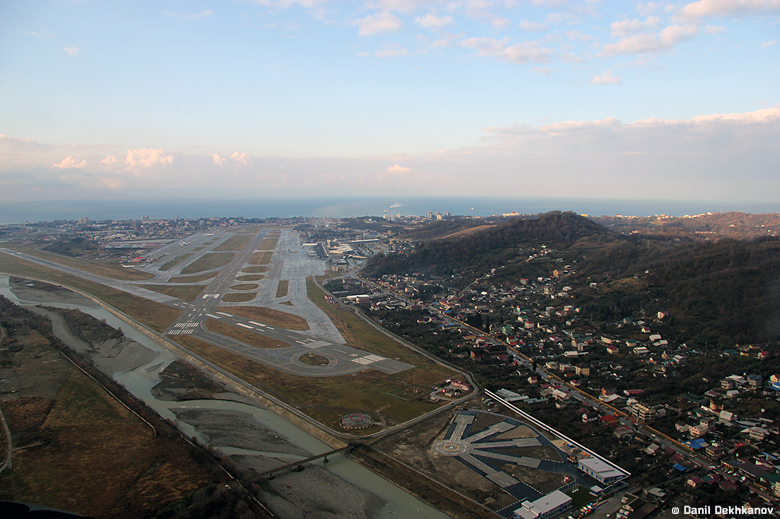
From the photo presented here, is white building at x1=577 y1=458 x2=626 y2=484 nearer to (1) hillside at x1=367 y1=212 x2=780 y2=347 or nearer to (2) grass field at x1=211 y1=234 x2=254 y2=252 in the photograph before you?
(1) hillside at x1=367 y1=212 x2=780 y2=347

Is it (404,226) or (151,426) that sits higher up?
(404,226)

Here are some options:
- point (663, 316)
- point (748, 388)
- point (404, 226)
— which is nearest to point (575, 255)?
point (663, 316)

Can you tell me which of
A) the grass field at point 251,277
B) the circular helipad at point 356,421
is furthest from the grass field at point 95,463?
the grass field at point 251,277

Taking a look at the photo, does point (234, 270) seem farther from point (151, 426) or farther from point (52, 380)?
point (151, 426)

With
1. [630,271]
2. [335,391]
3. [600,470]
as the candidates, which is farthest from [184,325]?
[630,271]

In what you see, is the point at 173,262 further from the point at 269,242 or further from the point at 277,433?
the point at 277,433
